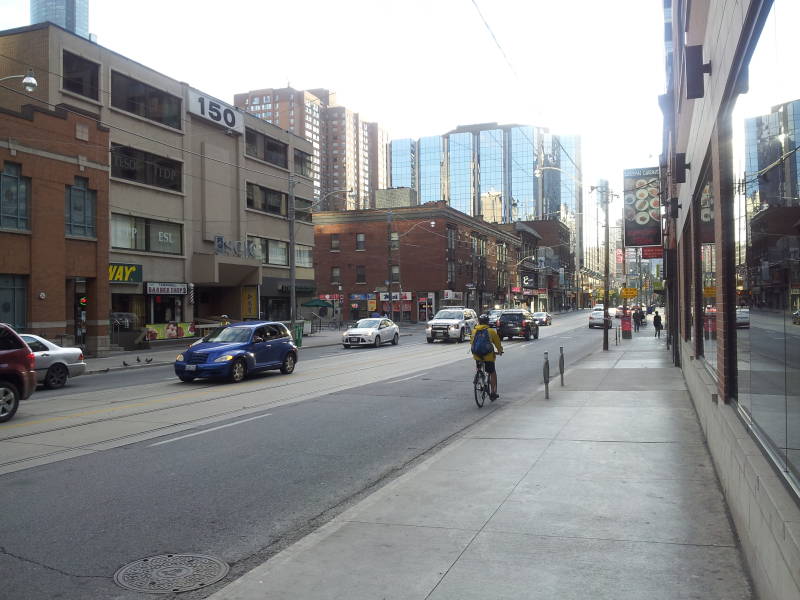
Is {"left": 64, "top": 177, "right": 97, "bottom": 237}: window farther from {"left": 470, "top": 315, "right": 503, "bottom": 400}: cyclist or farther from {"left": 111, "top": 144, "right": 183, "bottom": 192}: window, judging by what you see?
{"left": 470, "top": 315, "right": 503, "bottom": 400}: cyclist

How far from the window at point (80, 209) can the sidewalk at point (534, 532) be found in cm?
2400

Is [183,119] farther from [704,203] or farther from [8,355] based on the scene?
[704,203]

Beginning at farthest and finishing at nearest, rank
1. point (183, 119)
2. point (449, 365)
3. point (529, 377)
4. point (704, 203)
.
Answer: point (183, 119), point (449, 365), point (529, 377), point (704, 203)

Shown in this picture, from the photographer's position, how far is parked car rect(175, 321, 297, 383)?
53.8 ft

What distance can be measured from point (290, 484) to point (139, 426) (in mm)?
4533

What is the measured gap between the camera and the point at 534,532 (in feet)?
17.2

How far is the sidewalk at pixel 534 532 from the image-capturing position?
425 cm

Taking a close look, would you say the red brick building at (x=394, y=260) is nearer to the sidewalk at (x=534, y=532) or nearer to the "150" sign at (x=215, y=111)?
the "150" sign at (x=215, y=111)

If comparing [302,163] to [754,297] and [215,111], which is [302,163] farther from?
[754,297]

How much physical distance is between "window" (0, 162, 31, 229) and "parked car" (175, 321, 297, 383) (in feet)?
38.3

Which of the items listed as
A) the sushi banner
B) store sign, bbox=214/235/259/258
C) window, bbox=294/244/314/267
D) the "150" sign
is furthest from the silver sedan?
window, bbox=294/244/314/267

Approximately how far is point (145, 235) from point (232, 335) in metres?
19.0

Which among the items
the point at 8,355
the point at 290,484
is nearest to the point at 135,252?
the point at 8,355

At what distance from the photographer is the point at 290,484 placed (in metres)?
7.02
